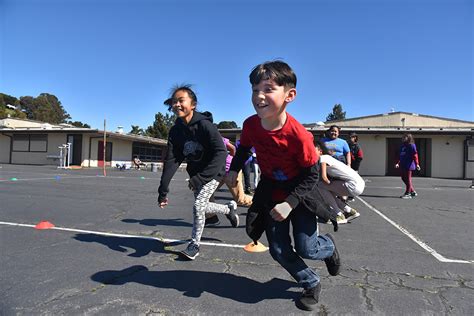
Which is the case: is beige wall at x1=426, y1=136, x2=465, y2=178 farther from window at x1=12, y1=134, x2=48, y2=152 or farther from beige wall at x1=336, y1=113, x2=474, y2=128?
window at x1=12, y1=134, x2=48, y2=152

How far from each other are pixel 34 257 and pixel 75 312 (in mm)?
1549

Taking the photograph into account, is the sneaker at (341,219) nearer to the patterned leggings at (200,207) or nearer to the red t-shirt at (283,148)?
the patterned leggings at (200,207)

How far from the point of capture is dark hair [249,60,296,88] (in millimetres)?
2326

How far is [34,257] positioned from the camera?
135 inches

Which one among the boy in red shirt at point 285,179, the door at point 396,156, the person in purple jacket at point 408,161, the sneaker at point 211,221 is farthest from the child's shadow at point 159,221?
the door at point 396,156

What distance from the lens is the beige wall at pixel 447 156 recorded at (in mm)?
25344

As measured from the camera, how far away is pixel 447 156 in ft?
84.1

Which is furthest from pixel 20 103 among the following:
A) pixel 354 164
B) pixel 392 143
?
pixel 354 164

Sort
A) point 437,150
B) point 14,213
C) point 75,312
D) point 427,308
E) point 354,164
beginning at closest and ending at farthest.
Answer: point 75,312 → point 427,308 → point 14,213 → point 354,164 → point 437,150

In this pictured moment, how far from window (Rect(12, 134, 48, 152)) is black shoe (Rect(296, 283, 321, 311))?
34.8m

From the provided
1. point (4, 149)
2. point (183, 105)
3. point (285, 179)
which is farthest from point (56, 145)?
point (285, 179)

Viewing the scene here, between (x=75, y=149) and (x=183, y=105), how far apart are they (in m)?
30.8

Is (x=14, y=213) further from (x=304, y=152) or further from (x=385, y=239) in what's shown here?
(x=385, y=239)

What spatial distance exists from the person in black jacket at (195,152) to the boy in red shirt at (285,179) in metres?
1.04
